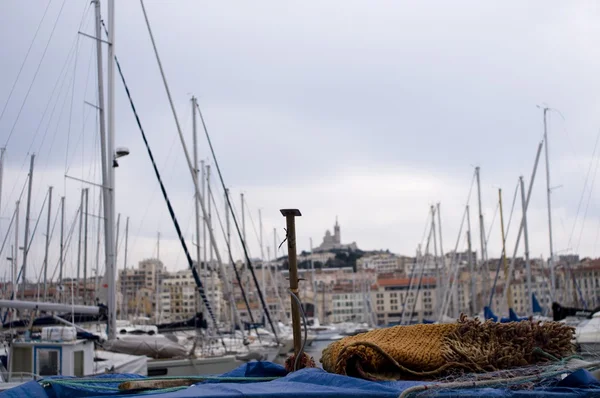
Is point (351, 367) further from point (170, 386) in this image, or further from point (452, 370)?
point (170, 386)

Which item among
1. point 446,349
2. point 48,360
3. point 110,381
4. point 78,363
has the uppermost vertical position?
point 446,349

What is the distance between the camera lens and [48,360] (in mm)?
17781

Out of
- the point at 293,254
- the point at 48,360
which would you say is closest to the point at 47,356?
the point at 48,360

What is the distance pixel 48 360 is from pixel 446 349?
13.9 meters

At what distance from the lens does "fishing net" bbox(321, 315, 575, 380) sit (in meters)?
5.87

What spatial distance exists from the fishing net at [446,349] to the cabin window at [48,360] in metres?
13.0

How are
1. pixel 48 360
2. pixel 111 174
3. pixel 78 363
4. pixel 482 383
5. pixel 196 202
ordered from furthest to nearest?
1. pixel 196 202
2. pixel 111 174
3. pixel 78 363
4. pixel 48 360
5. pixel 482 383

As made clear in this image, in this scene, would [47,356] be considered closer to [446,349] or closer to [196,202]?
[446,349]

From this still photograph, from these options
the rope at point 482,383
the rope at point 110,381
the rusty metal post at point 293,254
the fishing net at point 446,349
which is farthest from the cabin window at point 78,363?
the rope at point 482,383

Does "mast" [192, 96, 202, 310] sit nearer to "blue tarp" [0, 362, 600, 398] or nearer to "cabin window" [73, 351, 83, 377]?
"cabin window" [73, 351, 83, 377]

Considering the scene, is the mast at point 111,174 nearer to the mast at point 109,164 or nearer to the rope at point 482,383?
the mast at point 109,164

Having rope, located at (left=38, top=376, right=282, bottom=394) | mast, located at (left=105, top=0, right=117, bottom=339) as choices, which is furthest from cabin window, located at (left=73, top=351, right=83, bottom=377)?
rope, located at (left=38, top=376, right=282, bottom=394)

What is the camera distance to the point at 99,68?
870 inches

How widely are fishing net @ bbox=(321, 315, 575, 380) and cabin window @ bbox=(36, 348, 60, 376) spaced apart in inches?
513
